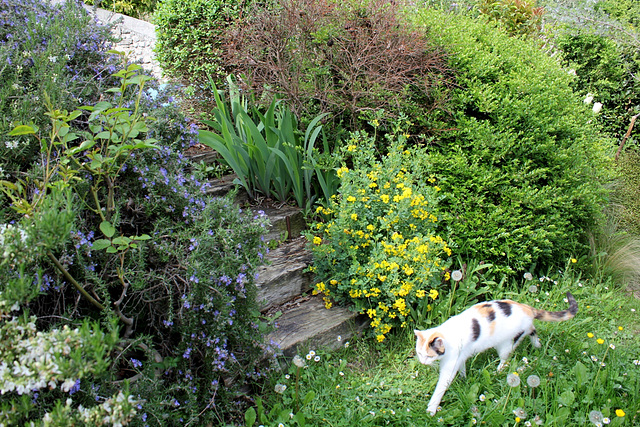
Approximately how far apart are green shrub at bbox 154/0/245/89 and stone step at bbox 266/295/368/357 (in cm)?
283

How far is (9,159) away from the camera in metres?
1.98

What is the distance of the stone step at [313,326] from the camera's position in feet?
8.91

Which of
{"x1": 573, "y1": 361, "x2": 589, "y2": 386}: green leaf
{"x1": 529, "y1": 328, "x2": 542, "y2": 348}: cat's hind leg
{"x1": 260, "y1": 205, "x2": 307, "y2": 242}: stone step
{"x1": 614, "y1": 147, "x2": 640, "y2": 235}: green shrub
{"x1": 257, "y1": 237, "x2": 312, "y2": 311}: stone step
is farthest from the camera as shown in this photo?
{"x1": 614, "y1": 147, "x2": 640, "y2": 235}: green shrub

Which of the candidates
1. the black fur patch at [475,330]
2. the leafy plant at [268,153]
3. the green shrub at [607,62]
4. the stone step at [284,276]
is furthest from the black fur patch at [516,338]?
the green shrub at [607,62]

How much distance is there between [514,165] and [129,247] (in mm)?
2877

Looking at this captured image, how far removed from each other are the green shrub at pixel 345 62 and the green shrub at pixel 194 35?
826mm

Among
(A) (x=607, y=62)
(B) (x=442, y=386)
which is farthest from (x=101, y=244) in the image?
(A) (x=607, y=62)

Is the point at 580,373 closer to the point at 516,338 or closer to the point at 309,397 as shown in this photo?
the point at 516,338

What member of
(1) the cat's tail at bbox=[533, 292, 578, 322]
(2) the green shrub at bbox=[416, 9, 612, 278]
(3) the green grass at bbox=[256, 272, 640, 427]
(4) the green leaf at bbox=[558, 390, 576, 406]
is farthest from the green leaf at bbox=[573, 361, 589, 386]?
(2) the green shrub at bbox=[416, 9, 612, 278]

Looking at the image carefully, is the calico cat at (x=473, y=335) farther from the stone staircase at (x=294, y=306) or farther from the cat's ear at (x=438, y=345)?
the stone staircase at (x=294, y=306)

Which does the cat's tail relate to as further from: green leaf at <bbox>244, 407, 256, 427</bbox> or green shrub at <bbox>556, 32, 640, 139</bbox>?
green shrub at <bbox>556, 32, 640, 139</bbox>

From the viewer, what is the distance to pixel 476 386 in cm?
240

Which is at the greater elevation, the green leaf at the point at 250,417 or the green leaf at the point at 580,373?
the green leaf at the point at 250,417

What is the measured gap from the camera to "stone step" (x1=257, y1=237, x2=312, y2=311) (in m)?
2.99
